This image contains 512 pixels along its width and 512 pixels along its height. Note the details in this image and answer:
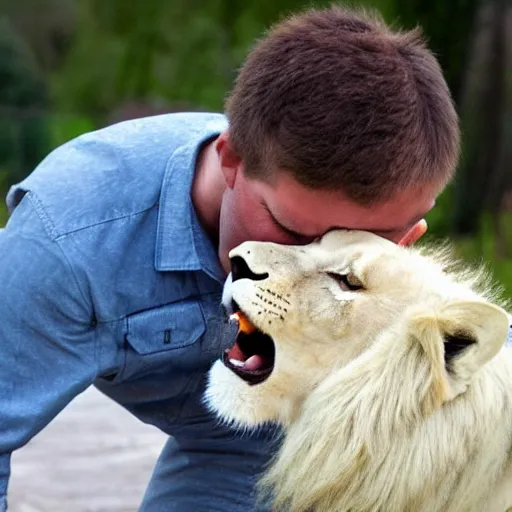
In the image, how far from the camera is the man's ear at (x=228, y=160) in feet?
7.63

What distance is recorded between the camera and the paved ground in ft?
13.3

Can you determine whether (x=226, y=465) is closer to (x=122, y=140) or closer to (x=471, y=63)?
(x=122, y=140)

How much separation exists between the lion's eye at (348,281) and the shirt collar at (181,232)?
37 centimetres

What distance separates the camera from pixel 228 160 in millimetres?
2350

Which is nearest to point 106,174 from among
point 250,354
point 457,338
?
point 250,354

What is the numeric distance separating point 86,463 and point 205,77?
6294mm

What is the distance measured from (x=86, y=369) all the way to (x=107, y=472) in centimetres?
198

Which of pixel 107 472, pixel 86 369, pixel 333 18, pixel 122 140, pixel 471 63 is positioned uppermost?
pixel 333 18

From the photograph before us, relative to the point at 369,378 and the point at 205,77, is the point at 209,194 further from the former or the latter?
the point at 205,77

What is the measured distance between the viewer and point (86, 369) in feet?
8.12

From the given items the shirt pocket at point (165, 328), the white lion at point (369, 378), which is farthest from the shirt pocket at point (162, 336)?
the white lion at point (369, 378)

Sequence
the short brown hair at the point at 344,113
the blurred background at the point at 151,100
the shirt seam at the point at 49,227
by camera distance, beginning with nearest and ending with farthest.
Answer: the short brown hair at the point at 344,113
the shirt seam at the point at 49,227
the blurred background at the point at 151,100

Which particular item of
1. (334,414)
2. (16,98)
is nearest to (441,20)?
(16,98)

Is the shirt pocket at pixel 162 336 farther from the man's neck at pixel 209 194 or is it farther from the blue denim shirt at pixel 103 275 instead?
the man's neck at pixel 209 194
